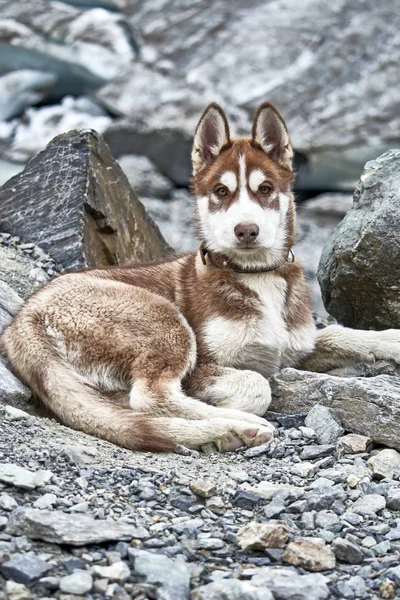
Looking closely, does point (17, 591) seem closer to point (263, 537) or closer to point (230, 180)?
→ point (263, 537)

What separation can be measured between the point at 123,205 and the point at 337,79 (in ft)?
45.1

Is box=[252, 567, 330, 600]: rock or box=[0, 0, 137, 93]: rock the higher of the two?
box=[252, 567, 330, 600]: rock

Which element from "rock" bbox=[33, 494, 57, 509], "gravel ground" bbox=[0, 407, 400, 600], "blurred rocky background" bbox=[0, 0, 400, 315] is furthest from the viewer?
"blurred rocky background" bbox=[0, 0, 400, 315]

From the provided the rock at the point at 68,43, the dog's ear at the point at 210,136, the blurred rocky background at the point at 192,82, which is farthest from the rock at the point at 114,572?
the rock at the point at 68,43

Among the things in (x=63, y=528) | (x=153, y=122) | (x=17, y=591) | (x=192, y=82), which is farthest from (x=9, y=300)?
(x=192, y=82)

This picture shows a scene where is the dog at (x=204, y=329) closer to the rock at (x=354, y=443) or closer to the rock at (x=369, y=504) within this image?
the rock at (x=354, y=443)

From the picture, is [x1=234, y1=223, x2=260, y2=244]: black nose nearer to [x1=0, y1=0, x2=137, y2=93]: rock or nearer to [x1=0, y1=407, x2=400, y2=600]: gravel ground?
[x1=0, y1=407, x2=400, y2=600]: gravel ground

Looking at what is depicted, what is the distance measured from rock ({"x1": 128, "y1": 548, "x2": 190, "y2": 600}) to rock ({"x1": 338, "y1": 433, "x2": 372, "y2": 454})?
6.40 feet

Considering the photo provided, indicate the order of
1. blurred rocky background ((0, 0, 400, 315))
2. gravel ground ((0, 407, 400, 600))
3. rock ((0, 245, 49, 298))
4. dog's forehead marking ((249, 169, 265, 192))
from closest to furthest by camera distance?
1. gravel ground ((0, 407, 400, 600))
2. dog's forehead marking ((249, 169, 265, 192))
3. rock ((0, 245, 49, 298))
4. blurred rocky background ((0, 0, 400, 315))

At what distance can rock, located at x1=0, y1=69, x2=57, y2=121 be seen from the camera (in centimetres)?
2352

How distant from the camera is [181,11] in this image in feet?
81.5

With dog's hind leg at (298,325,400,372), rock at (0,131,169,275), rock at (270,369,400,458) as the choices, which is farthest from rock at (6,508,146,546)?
rock at (0,131,169,275)

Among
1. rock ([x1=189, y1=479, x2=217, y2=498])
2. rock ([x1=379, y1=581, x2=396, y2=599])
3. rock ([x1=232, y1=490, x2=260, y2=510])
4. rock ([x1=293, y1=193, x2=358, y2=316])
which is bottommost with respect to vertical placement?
rock ([x1=293, y1=193, x2=358, y2=316])

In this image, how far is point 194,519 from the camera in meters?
4.33
